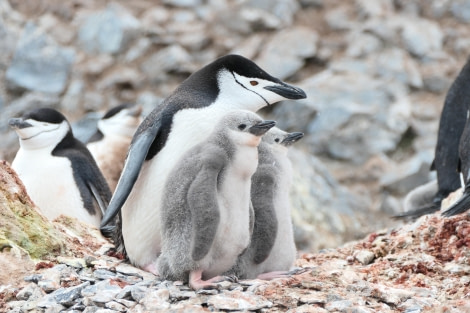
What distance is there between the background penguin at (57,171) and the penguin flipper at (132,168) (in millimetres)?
1922

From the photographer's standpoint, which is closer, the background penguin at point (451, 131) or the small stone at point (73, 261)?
the small stone at point (73, 261)

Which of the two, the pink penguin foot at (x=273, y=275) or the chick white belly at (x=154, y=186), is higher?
the chick white belly at (x=154, y=186)

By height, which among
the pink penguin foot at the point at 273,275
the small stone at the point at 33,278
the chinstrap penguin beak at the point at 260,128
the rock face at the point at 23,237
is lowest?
the pink penguin foot at the point at 273,275

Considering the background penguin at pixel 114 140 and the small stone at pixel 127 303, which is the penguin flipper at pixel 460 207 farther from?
the background penguin at pixel 114 140

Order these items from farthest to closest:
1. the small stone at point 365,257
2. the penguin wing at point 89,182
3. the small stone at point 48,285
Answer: the penguin wing at point 89,182 → the small stone at point 365,257 → the small stone at point 48,285

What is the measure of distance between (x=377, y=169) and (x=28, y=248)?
8.11 m

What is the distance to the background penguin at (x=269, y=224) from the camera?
15.3ft

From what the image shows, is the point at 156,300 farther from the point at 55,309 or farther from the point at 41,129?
the point at 41,129

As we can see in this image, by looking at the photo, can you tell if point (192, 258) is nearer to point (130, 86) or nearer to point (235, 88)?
point (235, 88)

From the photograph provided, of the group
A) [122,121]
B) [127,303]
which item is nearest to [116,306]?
[127,303]

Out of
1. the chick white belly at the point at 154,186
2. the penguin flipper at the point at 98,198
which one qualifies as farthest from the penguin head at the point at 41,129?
the chick white belly at the point at 154,186

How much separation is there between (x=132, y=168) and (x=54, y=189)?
2162 millimetres

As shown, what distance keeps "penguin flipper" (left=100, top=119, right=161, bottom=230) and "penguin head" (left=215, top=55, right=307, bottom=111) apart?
0.47 m

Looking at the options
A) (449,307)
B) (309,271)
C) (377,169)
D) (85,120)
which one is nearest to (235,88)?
(309,271)
